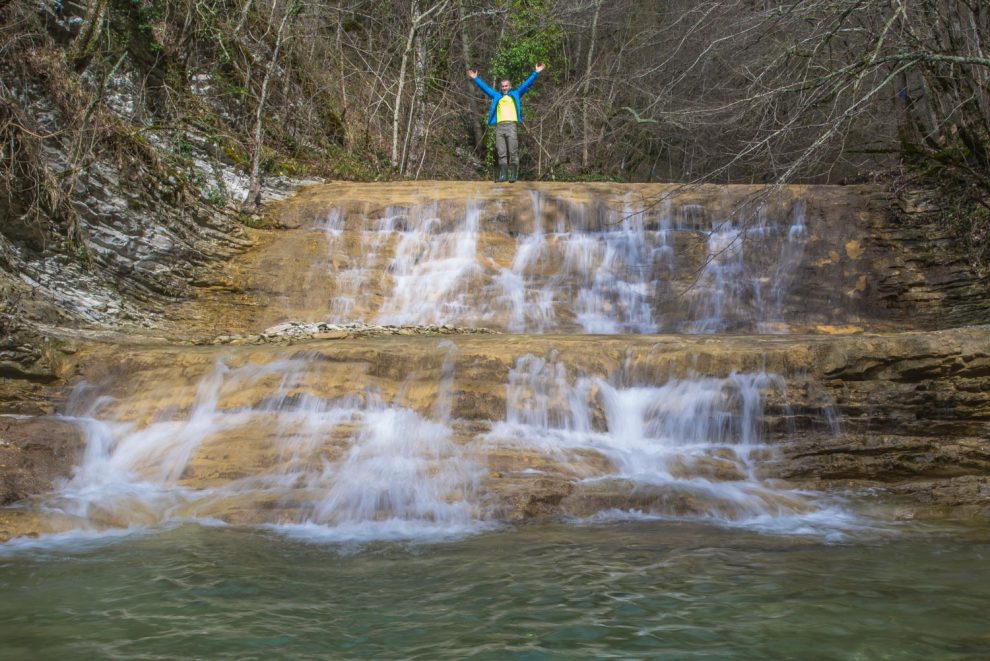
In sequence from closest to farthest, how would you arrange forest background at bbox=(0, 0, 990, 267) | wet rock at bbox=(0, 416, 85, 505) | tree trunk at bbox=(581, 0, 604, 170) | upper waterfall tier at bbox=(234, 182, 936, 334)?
wet rock at bbox=(0, 416, 85, 505) < forest background at bbox=(0, 0, 990, 267) < upper waterfall tier at bbox=(234, 182, 936, 334) < tree trunk at bbox=(581, 0, 604, 170)

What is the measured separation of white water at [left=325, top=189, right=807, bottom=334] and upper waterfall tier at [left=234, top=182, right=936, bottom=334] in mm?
16

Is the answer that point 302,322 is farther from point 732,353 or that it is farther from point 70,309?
point 732,353

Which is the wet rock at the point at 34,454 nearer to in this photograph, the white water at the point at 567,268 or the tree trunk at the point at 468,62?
the white water at the point at 567,268

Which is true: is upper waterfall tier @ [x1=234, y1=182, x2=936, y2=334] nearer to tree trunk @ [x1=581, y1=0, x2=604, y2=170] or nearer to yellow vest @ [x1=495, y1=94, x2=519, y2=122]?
yellow vest @ [x1=495, y1=94, x2=519, y2=122]

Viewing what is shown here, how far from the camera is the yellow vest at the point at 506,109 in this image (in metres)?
11.9

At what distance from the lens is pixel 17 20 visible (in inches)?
356

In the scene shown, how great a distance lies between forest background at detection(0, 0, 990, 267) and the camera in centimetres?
820

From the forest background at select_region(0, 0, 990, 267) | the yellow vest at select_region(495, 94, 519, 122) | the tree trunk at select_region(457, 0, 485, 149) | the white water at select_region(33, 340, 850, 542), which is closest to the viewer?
the white water at select_region(33, 340, 850, 542)

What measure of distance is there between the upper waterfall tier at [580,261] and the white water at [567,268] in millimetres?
16

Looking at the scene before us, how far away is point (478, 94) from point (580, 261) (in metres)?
11.1

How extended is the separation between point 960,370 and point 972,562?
1.90 m

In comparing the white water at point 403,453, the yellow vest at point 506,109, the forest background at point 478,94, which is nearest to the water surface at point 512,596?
the white water at point 403,453

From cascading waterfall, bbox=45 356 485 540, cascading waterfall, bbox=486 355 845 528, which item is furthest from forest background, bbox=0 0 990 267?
cascading waterfall, bbox=45 356 485 540

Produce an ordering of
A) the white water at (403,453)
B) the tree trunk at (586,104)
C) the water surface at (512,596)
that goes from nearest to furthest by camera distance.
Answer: the water surface at (512,596) → the white water at (403,453) → the tree trunk at (586,104)
